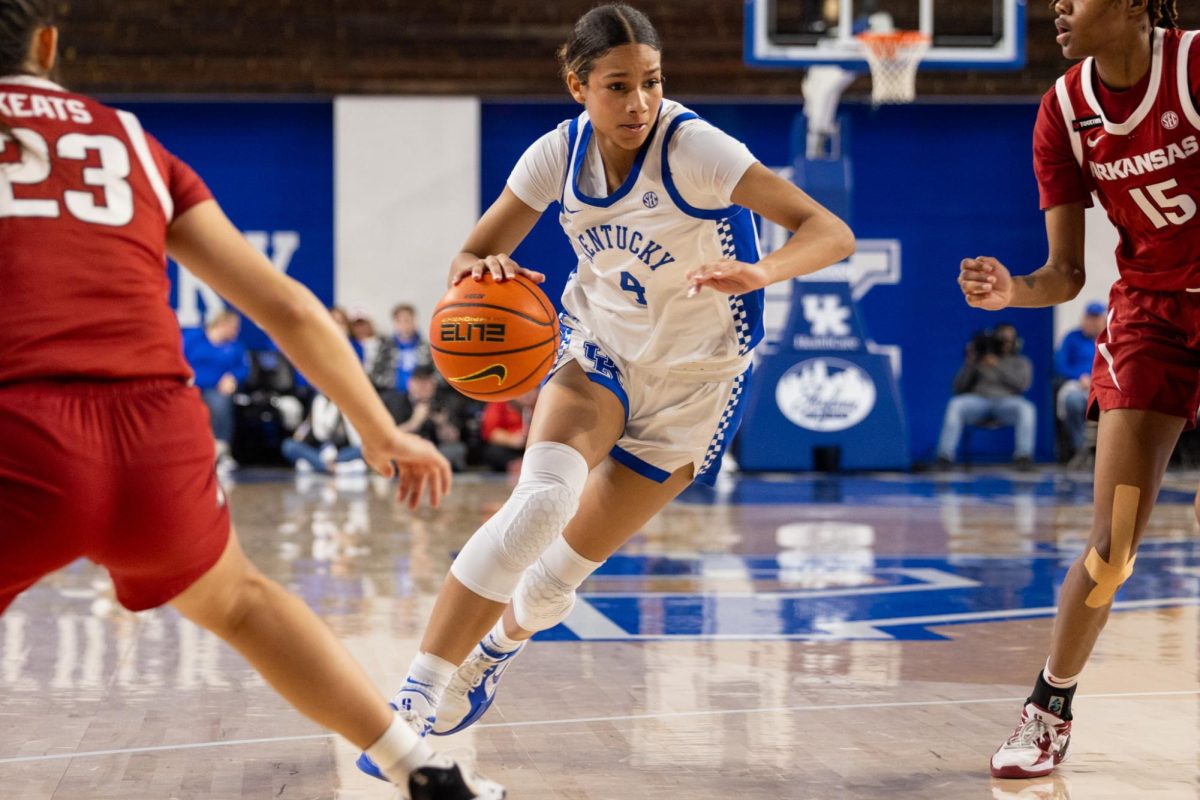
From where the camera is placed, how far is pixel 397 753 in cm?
252

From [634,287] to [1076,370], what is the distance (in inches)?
429

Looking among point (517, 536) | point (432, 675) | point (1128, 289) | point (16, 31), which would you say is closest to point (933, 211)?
point (1128, 289)

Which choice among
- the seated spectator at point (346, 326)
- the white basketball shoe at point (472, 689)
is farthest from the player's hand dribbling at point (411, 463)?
the seated spectator at point (346, 326)

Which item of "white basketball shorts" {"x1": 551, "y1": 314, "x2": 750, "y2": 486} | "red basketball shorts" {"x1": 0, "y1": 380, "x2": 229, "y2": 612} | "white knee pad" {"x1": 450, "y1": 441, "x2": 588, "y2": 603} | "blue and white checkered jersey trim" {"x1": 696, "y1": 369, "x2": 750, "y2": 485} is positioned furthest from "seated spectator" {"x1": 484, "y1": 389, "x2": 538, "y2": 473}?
"red basketball shorts" {"x1": 0, "y1": 380, "x2": 229, "y2": 612}

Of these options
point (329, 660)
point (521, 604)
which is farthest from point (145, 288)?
point (521, 604)

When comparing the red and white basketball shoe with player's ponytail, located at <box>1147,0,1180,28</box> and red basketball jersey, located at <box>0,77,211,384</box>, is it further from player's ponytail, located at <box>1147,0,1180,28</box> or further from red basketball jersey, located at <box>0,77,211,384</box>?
red basketball jersey, located at <box>0,77,211,384</box>

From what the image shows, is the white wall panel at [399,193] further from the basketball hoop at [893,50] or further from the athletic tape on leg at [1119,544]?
the athletic tape on leg at [1119,544]

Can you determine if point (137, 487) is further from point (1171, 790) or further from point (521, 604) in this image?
point (1171, 790)

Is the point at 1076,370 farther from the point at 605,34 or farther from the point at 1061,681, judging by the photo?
the point at 605,34

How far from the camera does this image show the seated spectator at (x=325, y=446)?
12914 millimetres

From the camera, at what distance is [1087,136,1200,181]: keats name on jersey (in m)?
3.50

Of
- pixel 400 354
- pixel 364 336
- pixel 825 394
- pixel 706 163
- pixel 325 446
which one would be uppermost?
pixel 706 163

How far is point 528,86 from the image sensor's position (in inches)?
594

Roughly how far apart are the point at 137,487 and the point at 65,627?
11.8 ft
